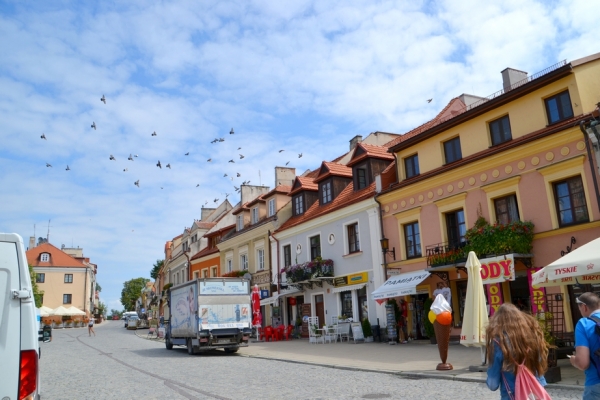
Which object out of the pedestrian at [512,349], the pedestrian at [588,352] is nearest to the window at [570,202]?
the pedestrian at [588,352]

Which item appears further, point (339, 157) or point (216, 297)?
point (339, 157)

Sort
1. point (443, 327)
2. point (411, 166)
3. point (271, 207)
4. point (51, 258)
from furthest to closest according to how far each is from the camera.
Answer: point (51, 258) < point (271, 207) < point (411, 166) < point (443, 327)

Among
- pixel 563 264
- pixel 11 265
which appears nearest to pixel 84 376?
pixel 11 265

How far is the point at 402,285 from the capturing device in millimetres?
20109

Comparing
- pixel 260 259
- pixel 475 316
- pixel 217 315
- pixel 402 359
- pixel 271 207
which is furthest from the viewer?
pixel 271 207

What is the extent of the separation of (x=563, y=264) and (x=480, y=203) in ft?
27.9

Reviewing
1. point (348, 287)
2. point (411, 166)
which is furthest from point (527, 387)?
point (348, 287)

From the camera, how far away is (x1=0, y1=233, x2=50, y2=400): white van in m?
4.36

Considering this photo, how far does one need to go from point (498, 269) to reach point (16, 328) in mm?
14978

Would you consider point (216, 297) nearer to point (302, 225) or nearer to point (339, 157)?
point (302, 225)

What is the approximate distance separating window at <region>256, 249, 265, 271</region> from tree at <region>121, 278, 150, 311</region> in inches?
4016

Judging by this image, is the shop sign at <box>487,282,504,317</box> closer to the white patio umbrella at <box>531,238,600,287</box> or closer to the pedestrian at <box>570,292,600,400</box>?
the white patio umbrella at <box>531,238,600,287</box>

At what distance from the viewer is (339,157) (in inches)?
1255

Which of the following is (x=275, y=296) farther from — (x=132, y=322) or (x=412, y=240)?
(x=132, y=322)
